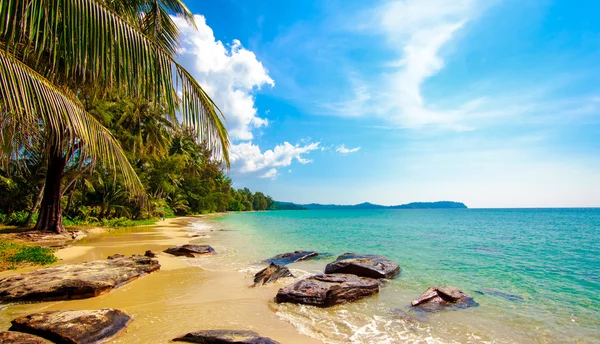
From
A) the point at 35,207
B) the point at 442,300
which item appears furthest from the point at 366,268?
the point at 35,207

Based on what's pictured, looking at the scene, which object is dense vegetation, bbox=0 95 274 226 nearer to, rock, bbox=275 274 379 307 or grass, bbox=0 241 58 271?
grass, bbox=0 241 58 271

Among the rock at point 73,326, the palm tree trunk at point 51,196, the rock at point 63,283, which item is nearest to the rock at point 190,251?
the rock at point 63,283

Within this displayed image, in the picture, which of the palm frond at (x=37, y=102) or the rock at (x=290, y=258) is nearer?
the palm frond at (x=37, y=102)

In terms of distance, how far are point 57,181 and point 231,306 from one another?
38.2 ft

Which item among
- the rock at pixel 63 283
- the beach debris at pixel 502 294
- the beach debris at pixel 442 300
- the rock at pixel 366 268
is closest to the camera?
the rock at pixel 63 283

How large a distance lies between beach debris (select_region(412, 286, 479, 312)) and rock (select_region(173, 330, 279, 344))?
344 centimetres

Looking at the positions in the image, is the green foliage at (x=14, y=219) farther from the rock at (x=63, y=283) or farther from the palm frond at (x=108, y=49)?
the palm frond at (x=108, y=49)

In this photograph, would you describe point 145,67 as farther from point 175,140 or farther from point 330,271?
point 175,140

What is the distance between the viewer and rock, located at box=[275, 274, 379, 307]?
5770 mm

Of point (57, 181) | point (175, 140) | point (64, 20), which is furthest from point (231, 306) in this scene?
point (175, 140)

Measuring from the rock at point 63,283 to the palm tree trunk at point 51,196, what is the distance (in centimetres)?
819

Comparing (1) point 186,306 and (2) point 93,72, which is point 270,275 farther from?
(2) point 93,72

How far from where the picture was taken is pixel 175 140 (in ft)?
131

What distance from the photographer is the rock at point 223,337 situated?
12.3 feet
